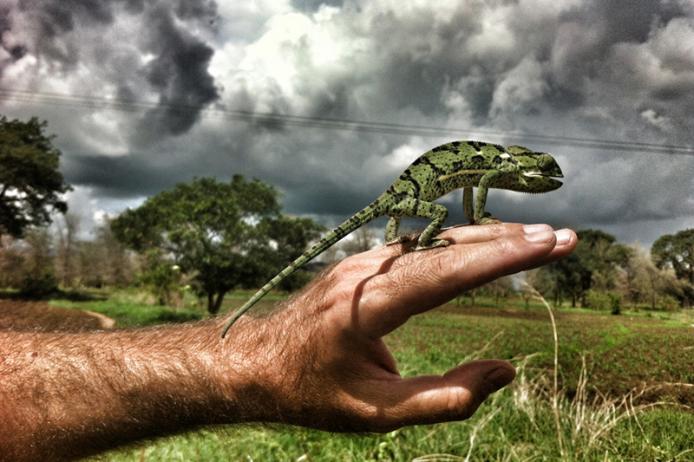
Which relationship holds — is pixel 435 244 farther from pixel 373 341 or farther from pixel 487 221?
pixel 373 341

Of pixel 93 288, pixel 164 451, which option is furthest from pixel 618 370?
pixel 93 288

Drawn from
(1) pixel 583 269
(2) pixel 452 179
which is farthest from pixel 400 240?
(1) pixel 583 269

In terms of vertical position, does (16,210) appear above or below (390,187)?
above

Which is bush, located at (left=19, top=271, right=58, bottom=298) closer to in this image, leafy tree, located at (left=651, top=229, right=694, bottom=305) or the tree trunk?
the tree trunk

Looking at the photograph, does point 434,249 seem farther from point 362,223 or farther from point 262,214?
point 262,214

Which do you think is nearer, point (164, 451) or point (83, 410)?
point (83, 410)

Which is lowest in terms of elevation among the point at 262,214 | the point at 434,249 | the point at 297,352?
the point at 297,352
